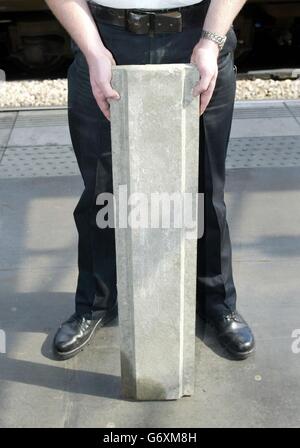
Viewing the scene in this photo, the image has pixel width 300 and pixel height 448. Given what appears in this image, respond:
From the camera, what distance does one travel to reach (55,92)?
5.69m

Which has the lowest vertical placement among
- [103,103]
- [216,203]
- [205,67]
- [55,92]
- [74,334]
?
[55,92]

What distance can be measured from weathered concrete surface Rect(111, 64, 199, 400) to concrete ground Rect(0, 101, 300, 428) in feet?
0.51

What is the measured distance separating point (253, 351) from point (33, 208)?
1.76 meters

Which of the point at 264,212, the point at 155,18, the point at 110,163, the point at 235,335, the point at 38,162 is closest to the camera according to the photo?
the point at 155,18

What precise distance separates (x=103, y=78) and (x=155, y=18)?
0.33 m

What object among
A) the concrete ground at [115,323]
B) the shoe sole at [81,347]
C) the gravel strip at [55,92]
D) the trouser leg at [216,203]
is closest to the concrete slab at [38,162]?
the concrete ground at [115,323]

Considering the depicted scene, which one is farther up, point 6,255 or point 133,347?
point 133,347

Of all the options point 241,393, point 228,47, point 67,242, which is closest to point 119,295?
point 241,393

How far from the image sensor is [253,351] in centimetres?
247

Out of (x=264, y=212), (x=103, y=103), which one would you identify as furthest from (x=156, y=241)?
(x=264, y=212)

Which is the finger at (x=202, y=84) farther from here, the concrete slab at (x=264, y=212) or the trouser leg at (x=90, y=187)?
the concrete slab at (x=264, y=212)

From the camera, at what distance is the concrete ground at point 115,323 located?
2.20 m

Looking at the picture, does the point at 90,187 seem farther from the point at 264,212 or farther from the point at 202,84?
the point at 264,212
